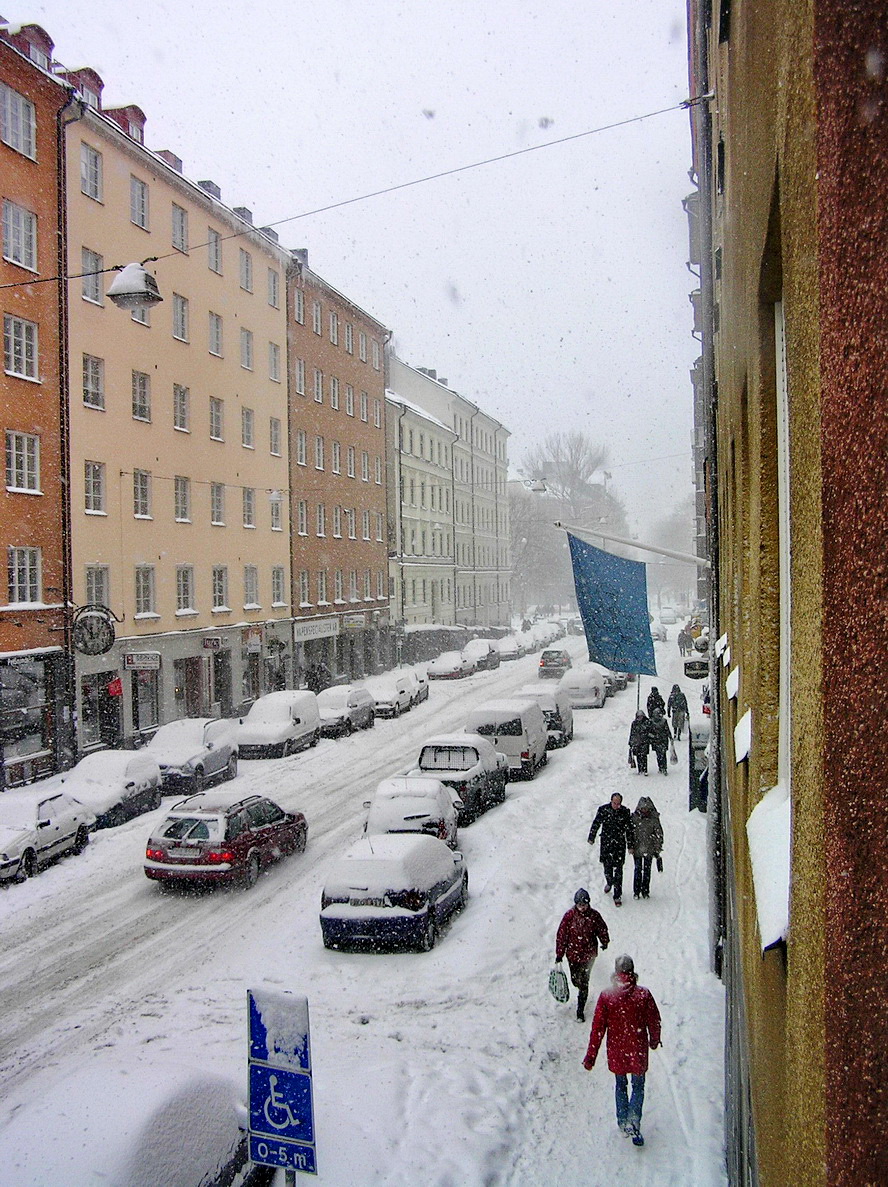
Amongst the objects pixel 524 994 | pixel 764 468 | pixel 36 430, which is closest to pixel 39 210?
pixel 36 430

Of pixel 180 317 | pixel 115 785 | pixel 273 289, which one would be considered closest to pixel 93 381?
pixel 180 317

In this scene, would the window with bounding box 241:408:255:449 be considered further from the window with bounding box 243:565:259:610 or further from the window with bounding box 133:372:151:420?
the window with bounding box 133:372:151:420

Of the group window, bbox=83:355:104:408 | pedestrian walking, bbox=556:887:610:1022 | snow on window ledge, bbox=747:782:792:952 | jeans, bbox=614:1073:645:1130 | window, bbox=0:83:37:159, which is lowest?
jeans, bbox=614:1073:645:1130

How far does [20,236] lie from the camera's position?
24062 mm

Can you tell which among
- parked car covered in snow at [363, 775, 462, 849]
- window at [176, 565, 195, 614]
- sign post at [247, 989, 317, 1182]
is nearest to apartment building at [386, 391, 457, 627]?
window at [176, 565, 195, 614]

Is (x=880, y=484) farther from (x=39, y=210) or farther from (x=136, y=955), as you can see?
(x=39, y=210)

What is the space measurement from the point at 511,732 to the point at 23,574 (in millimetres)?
12151

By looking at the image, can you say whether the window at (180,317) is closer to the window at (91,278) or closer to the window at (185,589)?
the window at (91,278)

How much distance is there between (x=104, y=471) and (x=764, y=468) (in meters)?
27.0

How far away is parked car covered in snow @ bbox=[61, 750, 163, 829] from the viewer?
19.2 meters

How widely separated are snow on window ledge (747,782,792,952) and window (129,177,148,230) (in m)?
30.2

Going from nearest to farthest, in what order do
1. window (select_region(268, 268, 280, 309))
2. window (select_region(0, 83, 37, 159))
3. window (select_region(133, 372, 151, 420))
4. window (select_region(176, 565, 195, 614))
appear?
window (select_region(0, 83, 37, 159)) < window (select_region(133, 372, 151, 420)) < window (select_region(176, 565, 195, 614)) < window (select_region(268, 268, 280, 309))

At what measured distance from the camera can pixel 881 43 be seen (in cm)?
124

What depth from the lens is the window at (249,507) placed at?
121 feet
